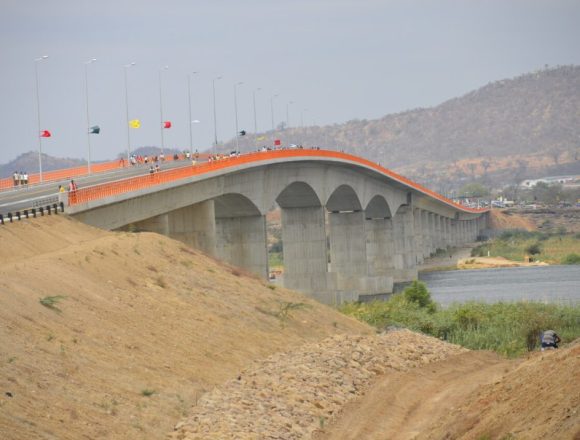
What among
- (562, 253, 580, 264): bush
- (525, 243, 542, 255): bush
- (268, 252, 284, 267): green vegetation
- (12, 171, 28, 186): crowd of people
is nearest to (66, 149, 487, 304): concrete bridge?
(12, 171, 28, 186): crowd of people

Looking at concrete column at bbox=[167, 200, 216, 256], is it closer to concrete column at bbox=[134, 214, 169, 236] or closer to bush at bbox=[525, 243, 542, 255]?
concrete column at bbox=[134, 214, 169, 236]

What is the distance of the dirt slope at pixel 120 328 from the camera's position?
2486cm

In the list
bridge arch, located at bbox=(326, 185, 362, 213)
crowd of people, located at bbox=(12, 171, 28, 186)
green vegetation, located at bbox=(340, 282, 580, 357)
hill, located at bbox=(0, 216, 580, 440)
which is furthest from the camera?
bridge arch, located at bbox=(326, 185, 362, 213)

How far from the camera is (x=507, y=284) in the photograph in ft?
330

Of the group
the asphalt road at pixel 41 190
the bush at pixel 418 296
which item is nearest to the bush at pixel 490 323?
the bush at pixel 418 296

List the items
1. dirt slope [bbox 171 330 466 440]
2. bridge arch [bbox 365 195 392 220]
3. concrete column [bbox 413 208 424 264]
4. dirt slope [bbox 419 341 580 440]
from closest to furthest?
dirt slope [bbox 419 341 580 440]
dirt slope [bbox 171 330 466 440]
bridge arch [bbox 365 195 392 220]
concrete column [bbox 413 208 424 264]

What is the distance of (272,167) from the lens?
82.0 metres

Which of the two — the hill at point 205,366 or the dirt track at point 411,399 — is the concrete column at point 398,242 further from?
the dirt track at point 411,399

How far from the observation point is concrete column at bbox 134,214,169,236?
194 feet

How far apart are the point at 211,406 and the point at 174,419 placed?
135cm

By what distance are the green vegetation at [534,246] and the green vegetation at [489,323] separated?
8028cm

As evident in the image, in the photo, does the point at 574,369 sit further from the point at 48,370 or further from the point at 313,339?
the point at 313,339

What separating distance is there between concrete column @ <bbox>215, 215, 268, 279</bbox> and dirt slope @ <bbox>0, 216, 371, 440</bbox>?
30.7 meters

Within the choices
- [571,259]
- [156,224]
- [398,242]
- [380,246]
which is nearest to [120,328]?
[156,224]
